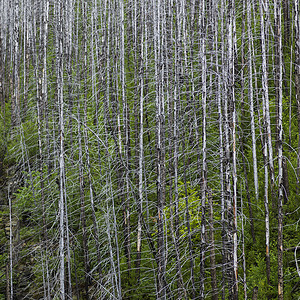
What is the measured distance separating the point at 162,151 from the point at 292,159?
3489 millimetres

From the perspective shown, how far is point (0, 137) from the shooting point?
1171cm

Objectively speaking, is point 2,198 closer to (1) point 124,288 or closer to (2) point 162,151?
(1) point 124,288

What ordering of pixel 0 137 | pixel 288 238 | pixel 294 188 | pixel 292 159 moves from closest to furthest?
pixel 288 238 → pixel 294 188 → pixel 292 159 → pixel 0 137

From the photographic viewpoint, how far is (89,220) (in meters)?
8.20

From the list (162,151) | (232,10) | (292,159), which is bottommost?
(292,159)

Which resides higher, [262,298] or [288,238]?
[288,238]

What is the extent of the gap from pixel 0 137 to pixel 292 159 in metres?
9.78

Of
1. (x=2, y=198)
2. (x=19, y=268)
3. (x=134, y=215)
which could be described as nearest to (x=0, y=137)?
(x=2, y=198)

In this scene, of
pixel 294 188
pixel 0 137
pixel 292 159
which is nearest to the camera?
pixel 294 188

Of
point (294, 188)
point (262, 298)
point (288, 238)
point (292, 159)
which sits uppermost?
point (292, 159)

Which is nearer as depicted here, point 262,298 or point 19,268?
point 262,298

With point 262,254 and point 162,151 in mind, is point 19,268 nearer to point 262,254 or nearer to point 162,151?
point 162,151

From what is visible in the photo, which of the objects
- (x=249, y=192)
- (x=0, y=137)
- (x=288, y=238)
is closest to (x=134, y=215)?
→ (x=249, y=192)

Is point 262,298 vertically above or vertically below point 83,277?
above
